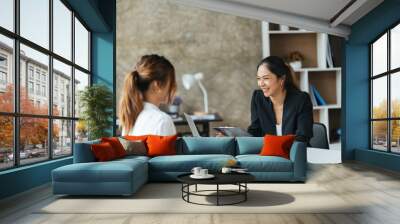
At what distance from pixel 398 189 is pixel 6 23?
4.78m

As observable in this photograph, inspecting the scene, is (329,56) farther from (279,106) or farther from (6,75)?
(6,75)

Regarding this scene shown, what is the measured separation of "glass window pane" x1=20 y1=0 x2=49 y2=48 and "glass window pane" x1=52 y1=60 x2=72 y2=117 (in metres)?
0.52

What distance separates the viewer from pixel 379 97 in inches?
320

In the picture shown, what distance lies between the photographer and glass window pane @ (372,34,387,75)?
7785mm

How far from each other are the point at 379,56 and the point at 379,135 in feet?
4.87

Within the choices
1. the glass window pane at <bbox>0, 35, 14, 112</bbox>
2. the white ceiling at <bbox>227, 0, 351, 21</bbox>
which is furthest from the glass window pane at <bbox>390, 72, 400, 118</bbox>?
the glass window pane at <bbox>0, 35, 14, 112</bbox>

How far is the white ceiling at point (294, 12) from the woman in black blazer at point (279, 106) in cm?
95

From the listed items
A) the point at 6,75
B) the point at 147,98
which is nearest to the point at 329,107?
the point at 147,98

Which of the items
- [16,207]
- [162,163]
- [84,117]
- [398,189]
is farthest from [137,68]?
[398,189]

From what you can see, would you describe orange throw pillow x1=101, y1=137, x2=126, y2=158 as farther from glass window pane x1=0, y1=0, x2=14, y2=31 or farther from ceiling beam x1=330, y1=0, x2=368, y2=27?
ceiling beam x1=330, y1=0, x2=368, y2=27

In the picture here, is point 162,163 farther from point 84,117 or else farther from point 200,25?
point 200,25

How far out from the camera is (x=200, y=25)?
32.1 feet

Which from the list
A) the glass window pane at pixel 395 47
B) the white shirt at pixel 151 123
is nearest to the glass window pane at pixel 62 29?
the white shirt at pixel 151 123

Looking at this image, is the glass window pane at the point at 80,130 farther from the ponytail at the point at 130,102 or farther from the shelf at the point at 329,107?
the shelf at the point at 329,107
